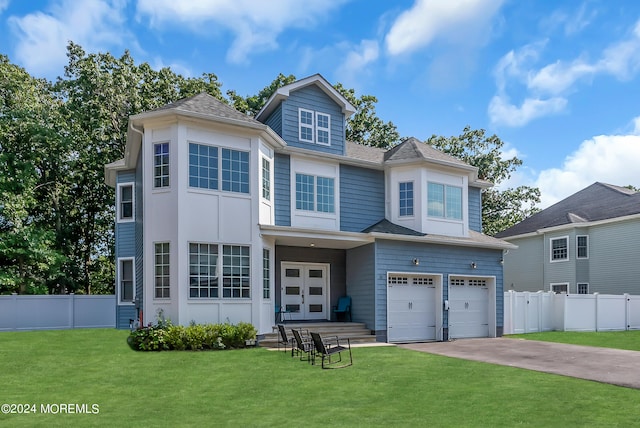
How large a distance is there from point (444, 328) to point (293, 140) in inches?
333

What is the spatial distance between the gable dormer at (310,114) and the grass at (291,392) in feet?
26.4

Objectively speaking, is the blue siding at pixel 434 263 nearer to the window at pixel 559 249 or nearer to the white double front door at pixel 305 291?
the white double front door at pixel 305 291

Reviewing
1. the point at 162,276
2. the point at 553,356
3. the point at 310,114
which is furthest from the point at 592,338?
the point at 162,276

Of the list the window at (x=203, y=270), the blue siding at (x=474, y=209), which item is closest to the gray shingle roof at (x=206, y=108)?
the window at (x=203, y=270)

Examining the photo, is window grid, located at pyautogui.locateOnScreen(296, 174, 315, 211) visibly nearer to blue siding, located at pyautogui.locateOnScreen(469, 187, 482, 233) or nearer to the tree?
blue siding, located at pyautogui.locateOnScreen(469, 187, 482, 233)

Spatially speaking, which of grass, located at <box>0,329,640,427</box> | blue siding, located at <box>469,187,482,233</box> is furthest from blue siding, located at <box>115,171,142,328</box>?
blue siding, located at <box>469,187,482,233</box>

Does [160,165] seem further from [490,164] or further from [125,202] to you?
[490,164]

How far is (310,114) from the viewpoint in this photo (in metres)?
17.0

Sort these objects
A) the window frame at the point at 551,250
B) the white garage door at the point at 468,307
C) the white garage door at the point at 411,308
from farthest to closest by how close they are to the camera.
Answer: the window frame at the point at 551,250, the white garage door at the point at 468,307, the white garage door at the point at 411,308

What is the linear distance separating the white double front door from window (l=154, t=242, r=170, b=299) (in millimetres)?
4609

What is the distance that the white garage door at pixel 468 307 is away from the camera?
17266mm

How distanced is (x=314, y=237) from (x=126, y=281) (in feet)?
28.9

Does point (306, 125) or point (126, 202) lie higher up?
point (306, 125)

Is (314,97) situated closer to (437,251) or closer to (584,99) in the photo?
(437,251)
